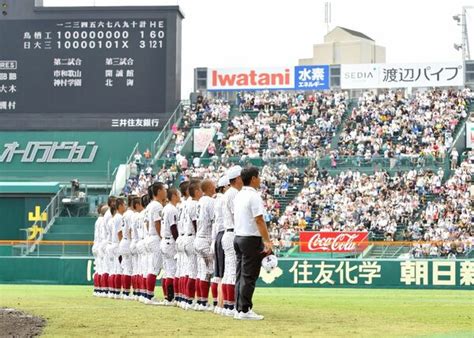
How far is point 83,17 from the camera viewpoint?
142ft

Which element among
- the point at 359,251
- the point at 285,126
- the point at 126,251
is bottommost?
the point at 359,251

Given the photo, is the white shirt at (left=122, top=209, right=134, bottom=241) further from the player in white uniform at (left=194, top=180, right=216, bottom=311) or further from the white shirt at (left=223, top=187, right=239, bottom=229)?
the white shirt at (left=223, top=187, right=239, bottom=229)

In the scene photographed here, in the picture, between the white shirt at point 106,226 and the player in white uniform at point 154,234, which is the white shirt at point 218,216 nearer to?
the player in white uniform at point 154,234

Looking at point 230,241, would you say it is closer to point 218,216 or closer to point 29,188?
point 218,216

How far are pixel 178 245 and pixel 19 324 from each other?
11.0 feet

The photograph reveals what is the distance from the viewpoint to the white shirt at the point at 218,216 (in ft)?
53.2

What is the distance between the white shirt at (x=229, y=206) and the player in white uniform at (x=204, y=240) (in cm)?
109

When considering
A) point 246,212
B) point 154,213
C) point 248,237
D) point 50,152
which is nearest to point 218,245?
point 248,237

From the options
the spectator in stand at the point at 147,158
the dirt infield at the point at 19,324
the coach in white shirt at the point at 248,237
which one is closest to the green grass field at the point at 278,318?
the dirt infield at the point at 19,324

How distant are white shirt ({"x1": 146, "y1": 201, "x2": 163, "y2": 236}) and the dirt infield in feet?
8.83

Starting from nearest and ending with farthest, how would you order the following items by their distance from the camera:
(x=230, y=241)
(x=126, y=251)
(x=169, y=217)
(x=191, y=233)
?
(x=230, y=241), (x=191, y=233), (x=169, y=217), (x=126, y=251)

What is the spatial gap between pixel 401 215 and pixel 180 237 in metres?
21.4

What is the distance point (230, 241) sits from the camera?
1581 cm

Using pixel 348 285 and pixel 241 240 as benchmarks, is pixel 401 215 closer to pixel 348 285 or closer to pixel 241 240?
pixel 348 285
